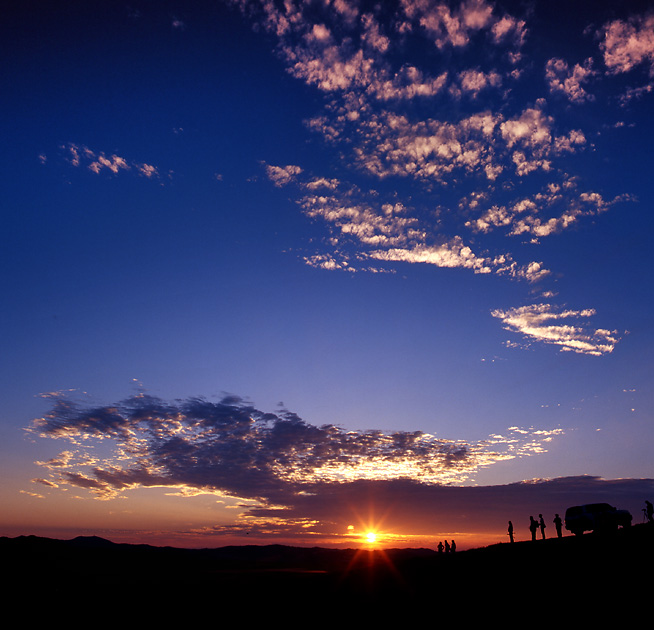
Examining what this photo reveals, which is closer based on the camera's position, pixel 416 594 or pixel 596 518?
pixel 416 594

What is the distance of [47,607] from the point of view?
29312mm

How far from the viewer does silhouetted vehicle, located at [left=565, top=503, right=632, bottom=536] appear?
35.6 m

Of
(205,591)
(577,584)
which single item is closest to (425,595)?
(577,584)

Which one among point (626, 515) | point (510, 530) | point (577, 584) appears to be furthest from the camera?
point (510, 530)

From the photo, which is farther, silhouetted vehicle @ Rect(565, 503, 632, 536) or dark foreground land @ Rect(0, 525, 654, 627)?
silhouetted vehicle @ Rect(565, 503, 632, 536)

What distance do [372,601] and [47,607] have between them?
73.5 feet

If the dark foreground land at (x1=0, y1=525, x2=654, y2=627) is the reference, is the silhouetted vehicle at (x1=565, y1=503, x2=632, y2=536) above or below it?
above

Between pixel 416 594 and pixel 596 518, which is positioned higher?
pixel 596 518

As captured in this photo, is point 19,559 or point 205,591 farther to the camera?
point 19,559

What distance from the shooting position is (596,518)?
118ft

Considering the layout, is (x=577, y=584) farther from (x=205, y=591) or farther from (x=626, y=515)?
(x=205, y=591)

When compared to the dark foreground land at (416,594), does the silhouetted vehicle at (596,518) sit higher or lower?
higher

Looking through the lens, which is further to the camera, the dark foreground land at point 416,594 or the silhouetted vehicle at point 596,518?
the silhouetted vehicle at point 596,518

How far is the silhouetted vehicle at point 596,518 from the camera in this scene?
3562 cm
